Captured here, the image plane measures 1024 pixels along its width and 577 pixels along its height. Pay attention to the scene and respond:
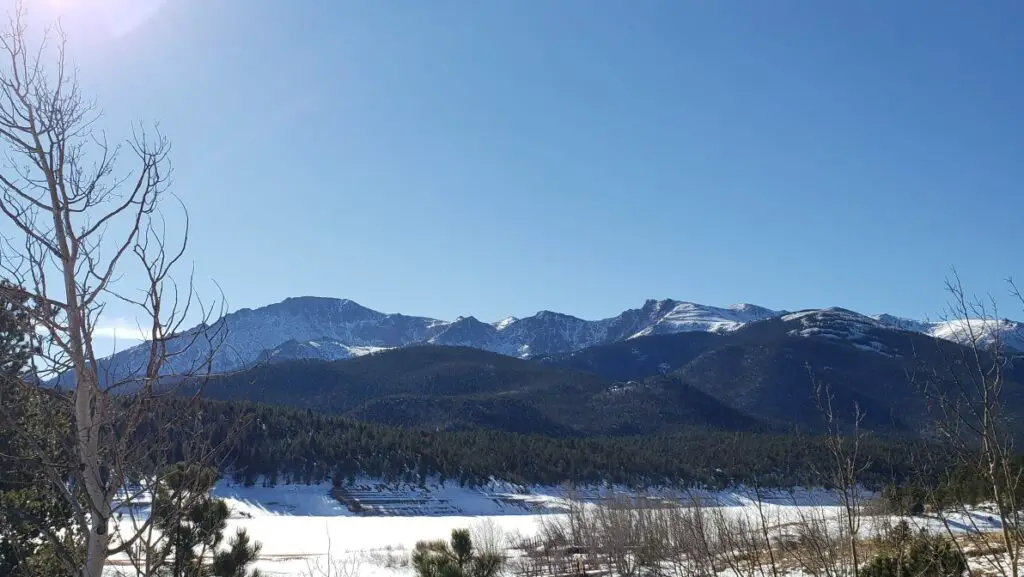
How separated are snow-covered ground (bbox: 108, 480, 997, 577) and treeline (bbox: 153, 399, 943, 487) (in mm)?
3424

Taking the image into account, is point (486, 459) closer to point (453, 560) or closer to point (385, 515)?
point (385, 515)

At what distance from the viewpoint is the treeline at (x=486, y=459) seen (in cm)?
9395

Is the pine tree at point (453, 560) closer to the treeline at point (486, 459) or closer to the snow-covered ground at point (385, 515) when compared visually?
the snow-covered ground at point (385, 515)

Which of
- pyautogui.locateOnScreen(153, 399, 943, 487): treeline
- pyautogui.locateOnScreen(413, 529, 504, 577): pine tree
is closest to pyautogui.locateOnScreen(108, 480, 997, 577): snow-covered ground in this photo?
pyautogui.locateOnScreen(153, 399, 943, 487): treeline

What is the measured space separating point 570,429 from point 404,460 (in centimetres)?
9529

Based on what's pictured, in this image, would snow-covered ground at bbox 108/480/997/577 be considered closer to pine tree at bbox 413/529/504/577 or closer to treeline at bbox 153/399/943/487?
treeline at bbox 153/399/943/487

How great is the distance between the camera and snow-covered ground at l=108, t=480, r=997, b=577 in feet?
149

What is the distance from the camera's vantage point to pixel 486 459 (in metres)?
107

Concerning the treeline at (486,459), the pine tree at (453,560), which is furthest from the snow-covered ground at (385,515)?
the pine tree at (453,560)

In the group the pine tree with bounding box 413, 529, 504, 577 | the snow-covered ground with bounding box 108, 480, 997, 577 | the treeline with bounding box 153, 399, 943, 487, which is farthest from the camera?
the treeline with bounding box 153, 399, 943, 487

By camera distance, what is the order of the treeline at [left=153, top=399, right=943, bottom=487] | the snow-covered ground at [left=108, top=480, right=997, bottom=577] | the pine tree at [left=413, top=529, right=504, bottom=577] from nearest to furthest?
the pine tree at [left=413, top=529, right=504, bottom=577] < the snow-covered ground at [left=108, top=480, right=997, bottom=577] < the treeline at [left=153, top=399, right=943, bottom=487]

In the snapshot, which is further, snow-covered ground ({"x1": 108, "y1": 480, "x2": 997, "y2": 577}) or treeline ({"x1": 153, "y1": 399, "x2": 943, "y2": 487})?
treeline ({"x1": 153, "y1": 399, "x2": 943, "y2": 487})

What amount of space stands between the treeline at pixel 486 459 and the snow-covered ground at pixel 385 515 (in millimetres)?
3424

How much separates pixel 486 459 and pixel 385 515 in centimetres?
2907
